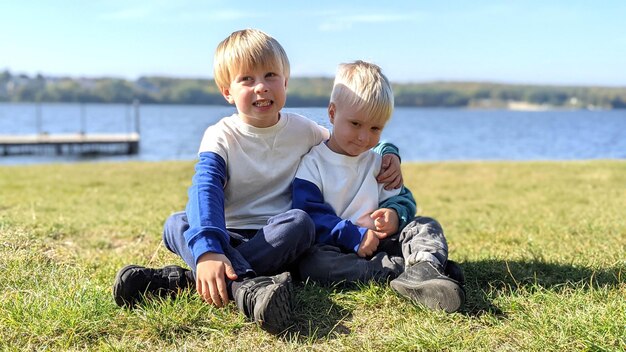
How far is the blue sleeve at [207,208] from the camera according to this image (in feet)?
9.82

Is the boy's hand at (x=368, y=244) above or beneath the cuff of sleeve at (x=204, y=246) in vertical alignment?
beneath

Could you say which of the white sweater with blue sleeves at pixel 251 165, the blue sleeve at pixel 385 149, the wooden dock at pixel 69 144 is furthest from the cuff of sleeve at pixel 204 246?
the wooden dock at pixel 69 144

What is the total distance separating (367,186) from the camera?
364 cm

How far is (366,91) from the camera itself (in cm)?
342

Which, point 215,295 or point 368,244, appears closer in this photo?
point 215,295

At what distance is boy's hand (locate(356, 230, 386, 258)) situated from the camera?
338 cm

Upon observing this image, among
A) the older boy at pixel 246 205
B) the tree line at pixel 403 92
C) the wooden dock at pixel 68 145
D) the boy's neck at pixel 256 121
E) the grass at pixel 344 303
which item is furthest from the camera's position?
the tree line at pixel 403 92

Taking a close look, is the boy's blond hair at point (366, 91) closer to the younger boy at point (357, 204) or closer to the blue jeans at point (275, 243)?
the younger boy at point (357, 204)

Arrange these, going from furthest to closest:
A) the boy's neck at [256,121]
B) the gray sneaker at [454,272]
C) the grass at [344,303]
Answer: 1. the boy's neck at [256,121]
2. the gray sneaker at [454,272]
3. the grass at [344,303]

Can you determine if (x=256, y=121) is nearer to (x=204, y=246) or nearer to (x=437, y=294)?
(x=204, y=246)

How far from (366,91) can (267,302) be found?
137 cm

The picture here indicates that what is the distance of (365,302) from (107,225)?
3.97 meters

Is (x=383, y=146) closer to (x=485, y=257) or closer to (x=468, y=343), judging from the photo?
(x=485, y=257)

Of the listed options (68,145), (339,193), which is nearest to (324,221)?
→ (339,193)
